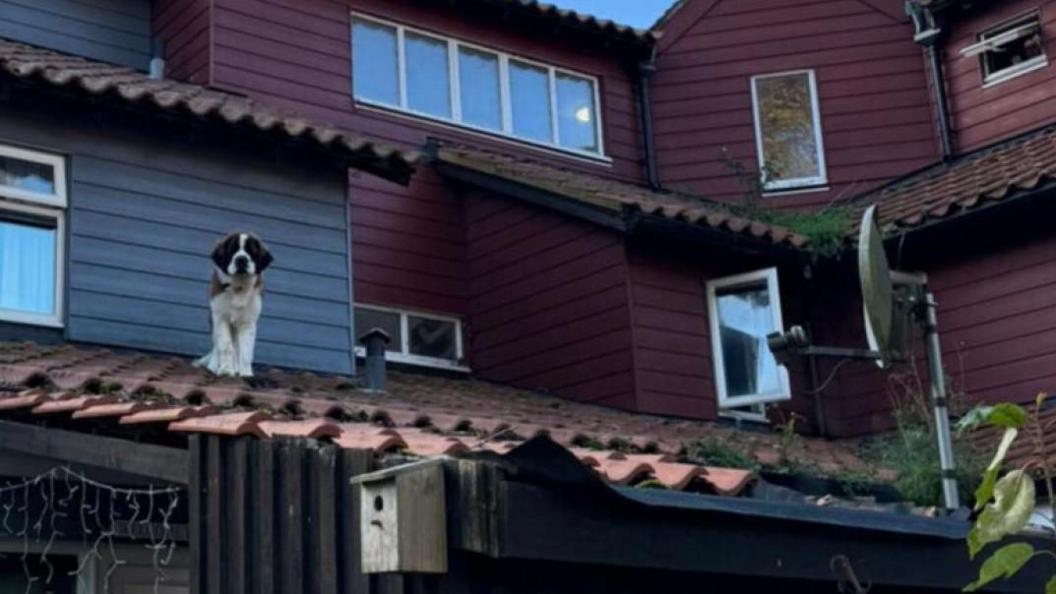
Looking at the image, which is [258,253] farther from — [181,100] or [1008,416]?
[1008,416]

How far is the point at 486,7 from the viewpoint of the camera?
1463 centimetres

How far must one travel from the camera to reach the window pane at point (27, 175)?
9.94 m

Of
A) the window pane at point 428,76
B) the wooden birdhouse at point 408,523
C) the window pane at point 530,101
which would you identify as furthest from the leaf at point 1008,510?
the window pane at point 530,101

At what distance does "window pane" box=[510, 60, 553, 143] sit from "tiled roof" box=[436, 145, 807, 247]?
1.56ft

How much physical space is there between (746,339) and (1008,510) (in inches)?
404

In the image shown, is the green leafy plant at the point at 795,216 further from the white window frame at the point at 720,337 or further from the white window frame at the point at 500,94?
the white window frame at the point at 500,94

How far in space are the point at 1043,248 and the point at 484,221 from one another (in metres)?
4.87

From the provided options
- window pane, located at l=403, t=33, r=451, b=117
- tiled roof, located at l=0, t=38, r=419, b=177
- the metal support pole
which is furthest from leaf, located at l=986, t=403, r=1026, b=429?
window pane, located at l=403, t=33, r=451, b=117

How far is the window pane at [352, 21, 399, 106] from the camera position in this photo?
13734 millimetres

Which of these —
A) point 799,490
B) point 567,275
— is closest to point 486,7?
point 567,275

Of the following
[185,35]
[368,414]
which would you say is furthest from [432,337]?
[368,414]

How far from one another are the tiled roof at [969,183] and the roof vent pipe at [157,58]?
6.42 m

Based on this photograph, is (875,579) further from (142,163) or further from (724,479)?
(142,163)

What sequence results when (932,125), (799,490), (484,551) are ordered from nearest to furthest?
(484,551) < (799,490) < (932,125)
